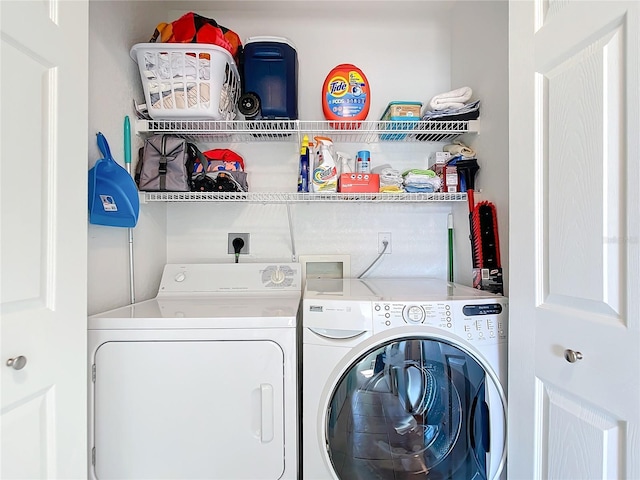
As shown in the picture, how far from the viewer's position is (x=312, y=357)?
3.96 feet

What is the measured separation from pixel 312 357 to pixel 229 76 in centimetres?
136

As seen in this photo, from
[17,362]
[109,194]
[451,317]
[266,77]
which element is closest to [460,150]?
[451,317]

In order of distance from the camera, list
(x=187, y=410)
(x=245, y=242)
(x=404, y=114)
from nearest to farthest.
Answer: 1. (x=187, y=410)
2. (x=404, y=114)
3. (x=245, y=242)

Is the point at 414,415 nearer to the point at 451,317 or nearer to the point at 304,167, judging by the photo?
the point at 451,317

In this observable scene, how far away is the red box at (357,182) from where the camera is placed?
1688 millimetres

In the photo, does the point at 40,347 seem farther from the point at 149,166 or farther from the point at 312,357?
the point at 149,166

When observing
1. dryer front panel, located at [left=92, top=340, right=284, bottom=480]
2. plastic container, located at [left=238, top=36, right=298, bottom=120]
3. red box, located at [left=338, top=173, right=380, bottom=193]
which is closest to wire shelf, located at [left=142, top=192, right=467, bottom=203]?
red box, located at [left=338, top=173, right=380, bottom=193]

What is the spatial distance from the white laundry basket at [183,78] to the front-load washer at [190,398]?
3.19 ft

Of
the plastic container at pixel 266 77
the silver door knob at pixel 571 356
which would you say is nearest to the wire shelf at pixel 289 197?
the plastic container at pixel 266 77

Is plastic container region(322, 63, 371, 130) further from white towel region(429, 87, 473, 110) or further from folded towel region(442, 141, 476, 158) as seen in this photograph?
folded towel region(442, 141, 476, 158)

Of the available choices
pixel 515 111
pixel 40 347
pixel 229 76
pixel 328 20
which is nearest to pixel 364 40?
pixel 328 20

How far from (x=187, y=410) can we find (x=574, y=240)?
4.27 ft

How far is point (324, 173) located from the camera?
66.6 inches

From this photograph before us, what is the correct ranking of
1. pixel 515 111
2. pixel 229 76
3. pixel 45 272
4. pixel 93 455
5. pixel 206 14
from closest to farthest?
pixel 45 272
pixel 515 111
pixel 93 455
pixel 229 76
pixel 206 14
